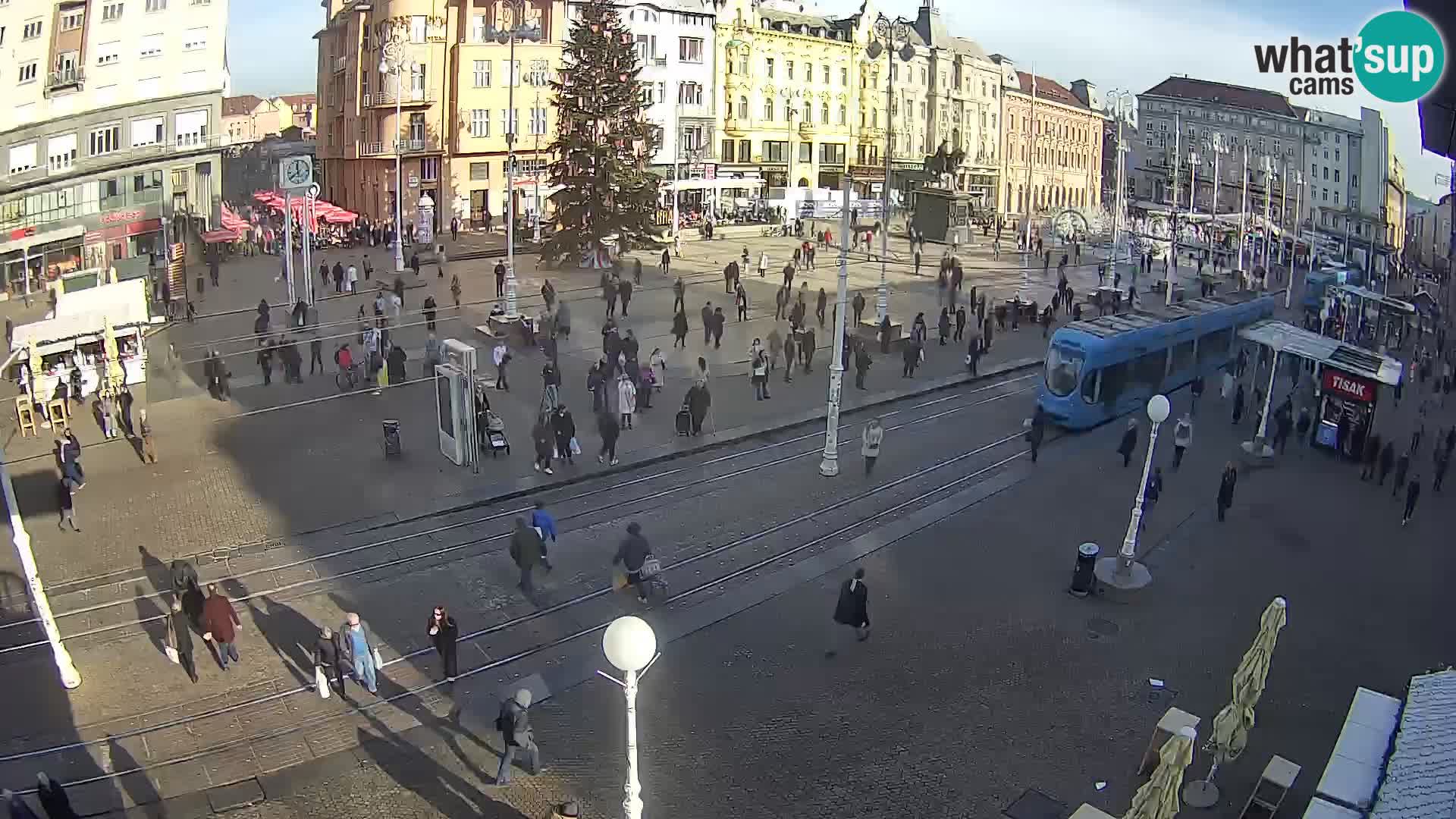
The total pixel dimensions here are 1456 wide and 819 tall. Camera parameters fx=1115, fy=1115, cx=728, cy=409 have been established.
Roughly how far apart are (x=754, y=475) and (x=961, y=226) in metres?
40.1

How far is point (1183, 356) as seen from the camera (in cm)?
2684

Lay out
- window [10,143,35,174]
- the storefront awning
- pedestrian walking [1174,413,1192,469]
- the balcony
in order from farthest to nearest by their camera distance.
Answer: the storefront awning
pedestrian walking [1174,413,1192,469]
the balcony
window [10,143,35,174]

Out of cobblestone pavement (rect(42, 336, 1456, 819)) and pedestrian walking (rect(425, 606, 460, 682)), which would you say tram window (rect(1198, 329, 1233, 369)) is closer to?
cobblestone pavement (rect(42, 336, 1456, 819))

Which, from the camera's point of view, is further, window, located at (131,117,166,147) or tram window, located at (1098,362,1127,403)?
window, located at (131,117,166,147)

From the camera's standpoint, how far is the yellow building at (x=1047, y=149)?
85.2 meters

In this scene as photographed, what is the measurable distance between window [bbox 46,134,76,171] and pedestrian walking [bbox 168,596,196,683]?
1390 cm

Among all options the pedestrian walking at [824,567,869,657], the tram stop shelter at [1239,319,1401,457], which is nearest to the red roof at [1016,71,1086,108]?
the tram stop shelter at [1239,319,1401,457]

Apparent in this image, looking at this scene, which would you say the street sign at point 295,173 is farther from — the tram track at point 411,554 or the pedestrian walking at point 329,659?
the pedestrian walking at point 329,659

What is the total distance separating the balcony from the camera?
20.7m

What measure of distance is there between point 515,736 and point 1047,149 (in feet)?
288

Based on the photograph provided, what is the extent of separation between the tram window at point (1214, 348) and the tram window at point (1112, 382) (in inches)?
200

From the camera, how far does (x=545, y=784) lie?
10422 mm

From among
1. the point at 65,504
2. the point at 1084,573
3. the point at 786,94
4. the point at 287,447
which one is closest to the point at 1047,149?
the point at 786,94

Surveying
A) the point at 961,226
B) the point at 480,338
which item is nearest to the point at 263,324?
the point at 480,338
